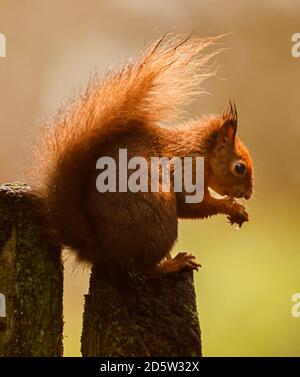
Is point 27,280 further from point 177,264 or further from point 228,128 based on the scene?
point 228,128

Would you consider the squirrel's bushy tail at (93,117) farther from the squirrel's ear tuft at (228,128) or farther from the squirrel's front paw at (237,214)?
the squirrel's front paw at (237,214)

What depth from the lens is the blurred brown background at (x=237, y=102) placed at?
379 cm

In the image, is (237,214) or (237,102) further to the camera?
→ (237,102)

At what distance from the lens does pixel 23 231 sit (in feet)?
6.78

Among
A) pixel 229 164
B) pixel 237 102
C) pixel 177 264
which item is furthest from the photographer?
pixel 237 102

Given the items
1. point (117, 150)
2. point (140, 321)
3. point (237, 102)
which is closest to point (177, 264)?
point (140, 321)

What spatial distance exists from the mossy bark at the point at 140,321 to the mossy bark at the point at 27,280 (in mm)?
106

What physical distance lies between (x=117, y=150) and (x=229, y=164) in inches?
20.7

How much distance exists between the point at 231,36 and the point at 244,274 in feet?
5.33

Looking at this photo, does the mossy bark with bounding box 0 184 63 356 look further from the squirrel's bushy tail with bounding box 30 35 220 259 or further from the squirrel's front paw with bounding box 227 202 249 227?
the squirrel's front paw with bounding box 227 202 249 227

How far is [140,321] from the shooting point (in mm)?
2035

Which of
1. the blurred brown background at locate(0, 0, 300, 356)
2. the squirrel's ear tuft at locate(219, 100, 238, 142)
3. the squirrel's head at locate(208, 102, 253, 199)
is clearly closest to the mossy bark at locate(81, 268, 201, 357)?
the squirrel's head at locate(208, 102, 253, 199)

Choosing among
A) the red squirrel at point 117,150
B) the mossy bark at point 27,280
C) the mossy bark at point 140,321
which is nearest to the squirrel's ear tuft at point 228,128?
the red squirrel at point 117,150

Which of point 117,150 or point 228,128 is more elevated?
point 228,128
